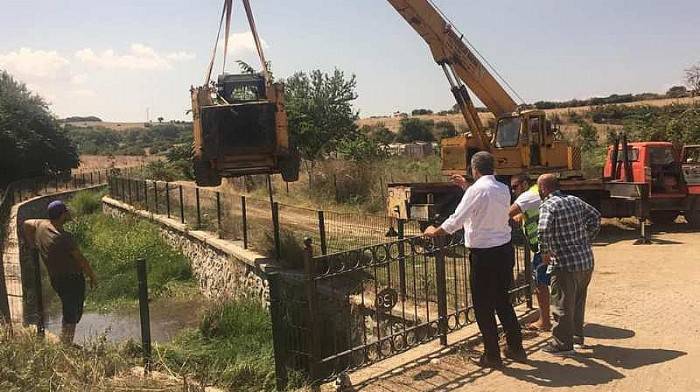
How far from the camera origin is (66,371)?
542 cm

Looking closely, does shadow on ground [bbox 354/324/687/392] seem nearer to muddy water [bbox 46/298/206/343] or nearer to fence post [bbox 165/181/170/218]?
muddy water [bbox 46/298/206/343]

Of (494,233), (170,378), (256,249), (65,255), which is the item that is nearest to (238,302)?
A: (256,249)

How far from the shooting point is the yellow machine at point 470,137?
1382cm

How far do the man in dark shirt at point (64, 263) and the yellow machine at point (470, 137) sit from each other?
7.90m

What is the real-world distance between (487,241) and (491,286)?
1.35 feet

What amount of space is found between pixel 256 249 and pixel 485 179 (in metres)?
7.50

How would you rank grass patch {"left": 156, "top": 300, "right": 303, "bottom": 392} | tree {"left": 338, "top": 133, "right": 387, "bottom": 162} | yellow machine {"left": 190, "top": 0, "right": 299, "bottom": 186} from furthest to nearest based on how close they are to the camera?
tree {"left": 338, "top": 133, "right": 387, "bottom": 162} < yellow machine {"left": 190, "top": 0, "right": 299, "bottom": 186} < grass patch {"left": 156, "top": 300, "right": 303, "bottom": 392}

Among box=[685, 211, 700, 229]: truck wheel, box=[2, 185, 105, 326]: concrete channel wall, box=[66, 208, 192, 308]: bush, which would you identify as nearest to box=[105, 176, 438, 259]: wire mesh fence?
box=[66, 208, 192, 308]: bush

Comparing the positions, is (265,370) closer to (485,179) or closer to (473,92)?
(485,179)

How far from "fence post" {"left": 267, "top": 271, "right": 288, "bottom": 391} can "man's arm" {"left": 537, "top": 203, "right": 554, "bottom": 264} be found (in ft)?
8.09

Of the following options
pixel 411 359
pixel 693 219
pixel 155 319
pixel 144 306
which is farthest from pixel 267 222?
pixel 693 219

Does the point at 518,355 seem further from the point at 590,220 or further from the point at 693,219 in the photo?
the point at 693,219

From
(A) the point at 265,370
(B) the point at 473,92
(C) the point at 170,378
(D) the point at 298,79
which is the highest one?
(D) the point at 298,79

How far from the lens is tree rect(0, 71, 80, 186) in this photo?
3812 centimetres
